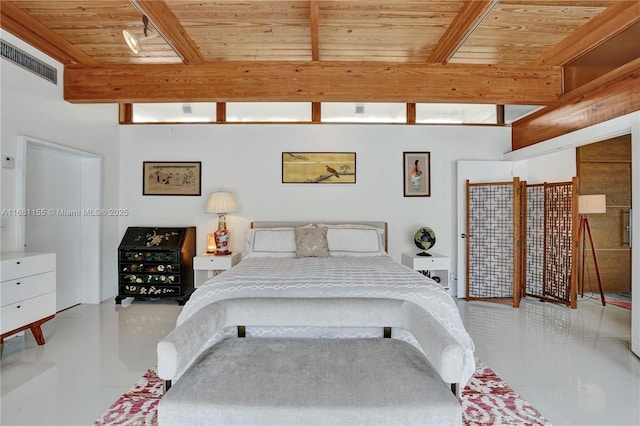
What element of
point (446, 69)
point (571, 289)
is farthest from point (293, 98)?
point (571, 289)

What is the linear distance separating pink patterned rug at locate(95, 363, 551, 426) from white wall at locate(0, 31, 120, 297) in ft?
7.18

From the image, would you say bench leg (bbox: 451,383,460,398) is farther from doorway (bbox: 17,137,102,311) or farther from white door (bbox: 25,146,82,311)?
white door (bbox: 25,146,82,311)

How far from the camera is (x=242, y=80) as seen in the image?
12.3ft

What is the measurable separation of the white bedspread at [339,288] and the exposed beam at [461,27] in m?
2.19

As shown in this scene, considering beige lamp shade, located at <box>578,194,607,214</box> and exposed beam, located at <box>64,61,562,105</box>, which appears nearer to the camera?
exposed beam, located at <box>64,61,562,105</box>

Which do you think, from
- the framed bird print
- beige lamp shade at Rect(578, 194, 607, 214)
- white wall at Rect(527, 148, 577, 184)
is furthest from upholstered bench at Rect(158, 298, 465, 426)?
white wall at Rect(527, 148, 577, 184)

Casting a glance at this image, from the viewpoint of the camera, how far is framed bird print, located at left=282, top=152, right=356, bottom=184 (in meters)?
4.87

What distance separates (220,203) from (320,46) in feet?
7.71

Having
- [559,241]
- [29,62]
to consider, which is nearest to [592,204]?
[559,241]

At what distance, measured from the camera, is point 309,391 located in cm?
139

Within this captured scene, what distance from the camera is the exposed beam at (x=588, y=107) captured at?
2.98m

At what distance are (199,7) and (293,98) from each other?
125cm

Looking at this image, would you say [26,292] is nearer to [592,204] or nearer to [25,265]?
[25,265]

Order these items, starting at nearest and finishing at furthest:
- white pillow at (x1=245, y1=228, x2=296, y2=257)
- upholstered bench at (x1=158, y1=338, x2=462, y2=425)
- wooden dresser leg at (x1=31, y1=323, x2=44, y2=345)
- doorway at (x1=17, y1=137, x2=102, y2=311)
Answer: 1. upholstered bench at (x1=158, y1=338, x2=462, y2=425)
2. wooden dresser leg at (x1=31, y1=323, x2=44, y2=345)
3. doorway at (x1=17, y1=137, x2=102, y2=311)
4. white pillow at (x1=245, y1=228, x2=296, y2=257)
